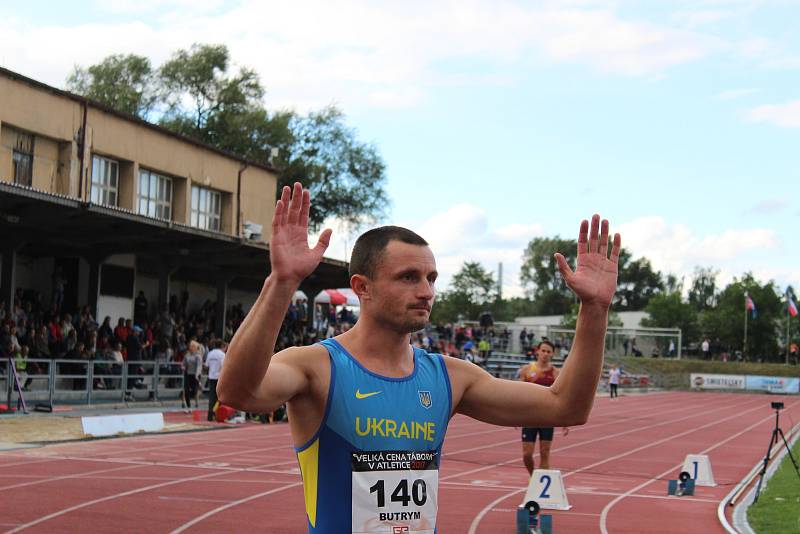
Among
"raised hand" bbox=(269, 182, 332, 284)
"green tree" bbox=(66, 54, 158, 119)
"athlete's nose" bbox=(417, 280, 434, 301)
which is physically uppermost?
"green tree" bbox=(66, 54, 158, 119)

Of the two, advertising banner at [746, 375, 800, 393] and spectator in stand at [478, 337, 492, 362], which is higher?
spectator in stand at [478, 337, 492, 362]

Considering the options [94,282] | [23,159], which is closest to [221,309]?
[94,282]

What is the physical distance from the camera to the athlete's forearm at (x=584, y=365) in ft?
12.0

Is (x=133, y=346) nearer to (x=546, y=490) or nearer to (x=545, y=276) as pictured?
(x=546, y=490)

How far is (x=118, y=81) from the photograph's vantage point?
5806 centimetres

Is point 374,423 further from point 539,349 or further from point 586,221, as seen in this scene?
A: point 539,349

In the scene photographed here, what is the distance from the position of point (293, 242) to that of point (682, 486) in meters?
11.6

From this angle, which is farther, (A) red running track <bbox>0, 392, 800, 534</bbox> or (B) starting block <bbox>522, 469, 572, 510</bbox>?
(B) starting block <bbox>522, 469, 572, 510</bbox>

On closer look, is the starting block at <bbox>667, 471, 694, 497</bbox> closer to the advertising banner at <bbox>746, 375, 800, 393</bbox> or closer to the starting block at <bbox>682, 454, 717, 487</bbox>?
the starting block at <bbox>682, 454, 717, 487</bbox>

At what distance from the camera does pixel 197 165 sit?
3634cm

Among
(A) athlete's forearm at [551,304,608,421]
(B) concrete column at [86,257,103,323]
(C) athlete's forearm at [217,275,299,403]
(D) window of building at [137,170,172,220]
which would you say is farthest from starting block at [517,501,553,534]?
(D) window of building at [137,170,172,220]

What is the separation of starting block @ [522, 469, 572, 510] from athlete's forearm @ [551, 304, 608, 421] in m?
7.13

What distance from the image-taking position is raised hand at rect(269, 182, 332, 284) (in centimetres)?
323

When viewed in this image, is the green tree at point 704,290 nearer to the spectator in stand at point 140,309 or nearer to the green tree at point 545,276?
the green tree at point 545,276
